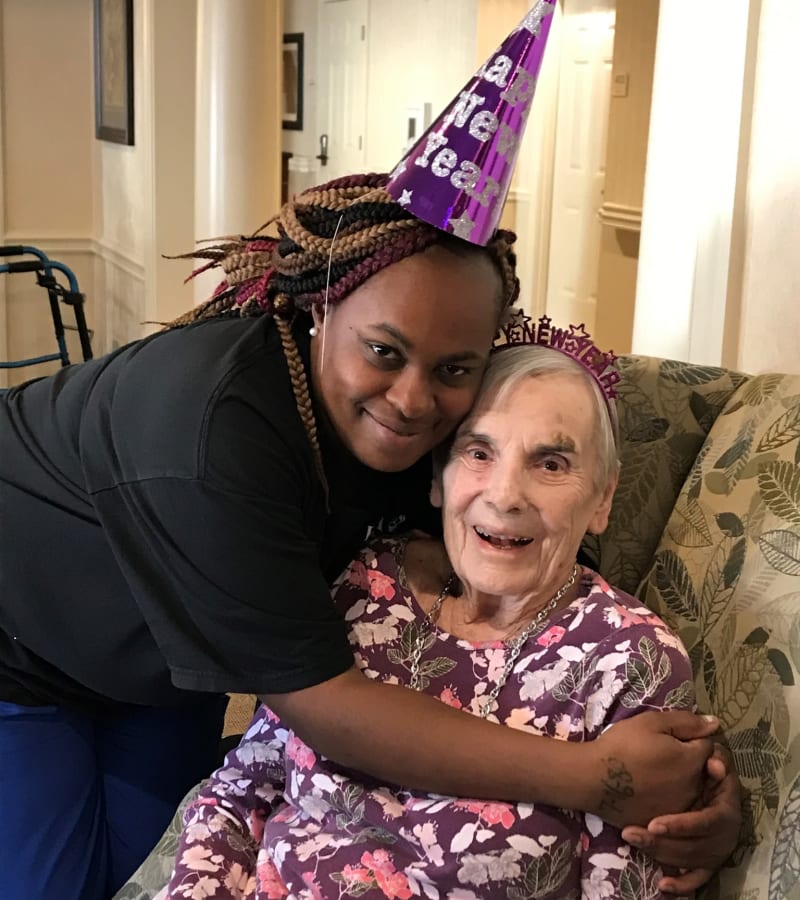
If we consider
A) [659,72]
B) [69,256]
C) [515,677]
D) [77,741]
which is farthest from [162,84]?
[515,677]

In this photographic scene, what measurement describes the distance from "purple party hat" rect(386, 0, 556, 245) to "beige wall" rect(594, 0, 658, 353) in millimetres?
3482

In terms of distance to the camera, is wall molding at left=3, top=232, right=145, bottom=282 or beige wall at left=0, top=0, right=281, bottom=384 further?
wall molding at left=3, top=232, right=145, bottom=282

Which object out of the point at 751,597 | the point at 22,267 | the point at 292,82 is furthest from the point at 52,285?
the point at 751,597

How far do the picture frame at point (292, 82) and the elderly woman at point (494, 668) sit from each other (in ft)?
19.2

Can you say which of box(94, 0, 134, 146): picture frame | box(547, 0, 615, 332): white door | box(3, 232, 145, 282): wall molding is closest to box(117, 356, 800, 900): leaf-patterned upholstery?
box(547, 0, 615, 332): white door

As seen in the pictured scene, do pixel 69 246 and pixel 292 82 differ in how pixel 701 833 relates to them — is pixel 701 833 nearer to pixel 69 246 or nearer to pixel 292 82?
pixel 69 246

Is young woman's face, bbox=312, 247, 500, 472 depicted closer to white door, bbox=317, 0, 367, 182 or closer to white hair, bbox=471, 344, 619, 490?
white hair, bbox=471, 344, 619, 490

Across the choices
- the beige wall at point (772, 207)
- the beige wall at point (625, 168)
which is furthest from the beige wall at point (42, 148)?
the beige wall at point (772, 207)

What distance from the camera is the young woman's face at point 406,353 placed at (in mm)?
1085

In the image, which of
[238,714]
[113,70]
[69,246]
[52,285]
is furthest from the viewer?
[69,246]

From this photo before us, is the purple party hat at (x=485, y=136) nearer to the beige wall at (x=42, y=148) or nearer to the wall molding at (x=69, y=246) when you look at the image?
the wall molding at (x=69, y=246)

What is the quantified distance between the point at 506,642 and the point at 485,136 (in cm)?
55

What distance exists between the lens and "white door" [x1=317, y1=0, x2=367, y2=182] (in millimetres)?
5797

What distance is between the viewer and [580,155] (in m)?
5.15
